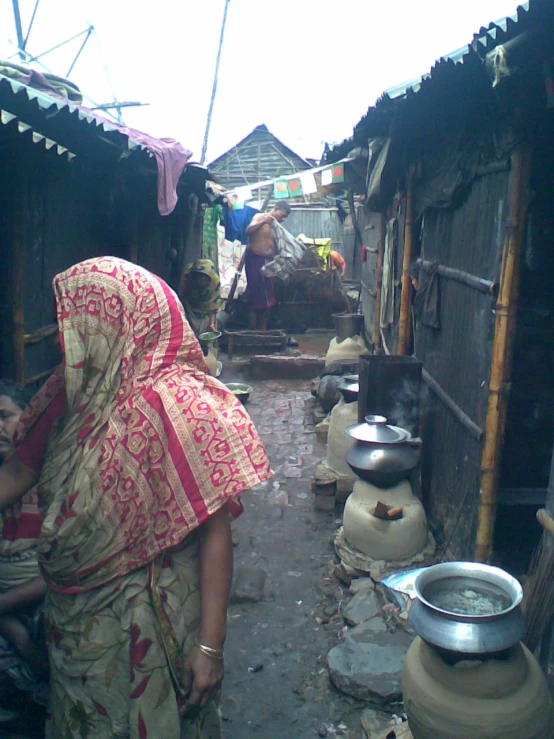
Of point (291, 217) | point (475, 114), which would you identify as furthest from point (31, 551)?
point (291, 217)

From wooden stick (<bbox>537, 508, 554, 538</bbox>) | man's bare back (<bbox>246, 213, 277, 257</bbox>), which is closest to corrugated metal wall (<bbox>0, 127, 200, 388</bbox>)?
wooden stick (<bbox>537, 508, 554, 538</bbox>)

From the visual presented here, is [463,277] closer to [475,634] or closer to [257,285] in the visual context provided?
[475,634]

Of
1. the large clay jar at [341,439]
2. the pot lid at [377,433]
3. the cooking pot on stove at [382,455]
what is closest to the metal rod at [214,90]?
the large clay jar at [341,439]

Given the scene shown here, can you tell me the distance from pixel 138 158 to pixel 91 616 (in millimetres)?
4631

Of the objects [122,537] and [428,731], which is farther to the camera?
[428,731]

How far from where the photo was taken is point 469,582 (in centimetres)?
289

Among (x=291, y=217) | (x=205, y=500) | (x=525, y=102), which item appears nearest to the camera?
(x=205, y=500)

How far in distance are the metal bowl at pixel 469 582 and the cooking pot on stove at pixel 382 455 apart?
1.85 meters

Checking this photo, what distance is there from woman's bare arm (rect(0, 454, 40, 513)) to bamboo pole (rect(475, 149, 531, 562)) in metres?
2.70

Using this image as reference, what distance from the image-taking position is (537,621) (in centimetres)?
289

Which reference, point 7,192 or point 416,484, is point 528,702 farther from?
point 7,192

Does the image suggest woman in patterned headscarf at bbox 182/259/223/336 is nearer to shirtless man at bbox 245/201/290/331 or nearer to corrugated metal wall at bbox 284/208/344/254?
shirtless man at bbox 245/201/290/331

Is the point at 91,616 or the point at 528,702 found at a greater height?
the point at 91,616

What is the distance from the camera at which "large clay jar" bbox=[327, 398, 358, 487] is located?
634 centimetres
